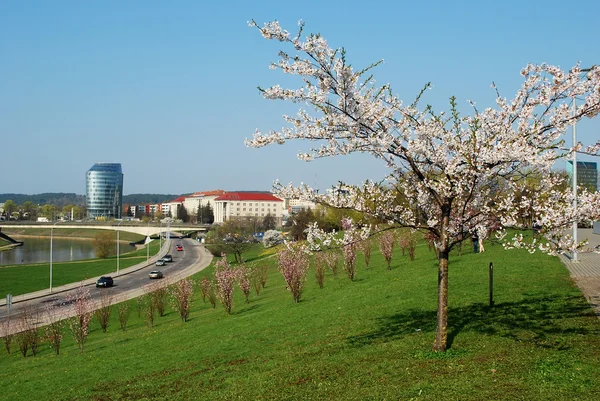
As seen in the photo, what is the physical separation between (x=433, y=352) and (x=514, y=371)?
1.72 metres

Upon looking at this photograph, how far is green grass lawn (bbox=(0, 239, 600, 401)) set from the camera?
28.6 ft

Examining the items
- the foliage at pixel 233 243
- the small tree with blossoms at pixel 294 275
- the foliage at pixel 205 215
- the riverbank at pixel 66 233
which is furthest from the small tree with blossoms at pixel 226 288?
the foliage at pixel 205 215

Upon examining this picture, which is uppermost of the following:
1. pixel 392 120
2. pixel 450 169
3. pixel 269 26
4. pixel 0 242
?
pixel 269 26

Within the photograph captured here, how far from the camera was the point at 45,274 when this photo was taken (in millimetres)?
56188

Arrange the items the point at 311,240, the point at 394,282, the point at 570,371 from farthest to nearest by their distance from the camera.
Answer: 1. the point at 394,282
2. the point at 311,240
3. the point at 570,371

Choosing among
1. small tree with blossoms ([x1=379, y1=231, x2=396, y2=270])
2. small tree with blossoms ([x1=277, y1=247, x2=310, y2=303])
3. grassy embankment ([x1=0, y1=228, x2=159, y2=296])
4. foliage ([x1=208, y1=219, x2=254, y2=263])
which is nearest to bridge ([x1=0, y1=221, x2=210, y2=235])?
foliage ([x1=208, y1=219, x2=254, y2=263])

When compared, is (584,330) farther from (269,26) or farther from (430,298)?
(269,26)

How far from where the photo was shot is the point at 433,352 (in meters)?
10.2

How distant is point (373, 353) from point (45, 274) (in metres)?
52.8

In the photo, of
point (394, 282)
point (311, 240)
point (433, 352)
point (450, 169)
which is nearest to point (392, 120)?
point (450, 169)

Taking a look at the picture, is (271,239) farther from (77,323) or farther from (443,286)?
(443,286)

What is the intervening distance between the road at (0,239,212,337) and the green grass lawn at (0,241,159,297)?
2.00 metres

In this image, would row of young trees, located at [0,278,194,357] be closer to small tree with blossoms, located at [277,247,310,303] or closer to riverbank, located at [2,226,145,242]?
small tree with blossoms, located at [277,247,310,303]

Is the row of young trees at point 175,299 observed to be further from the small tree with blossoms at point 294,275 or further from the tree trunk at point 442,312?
the tree trunk at point 442,312
